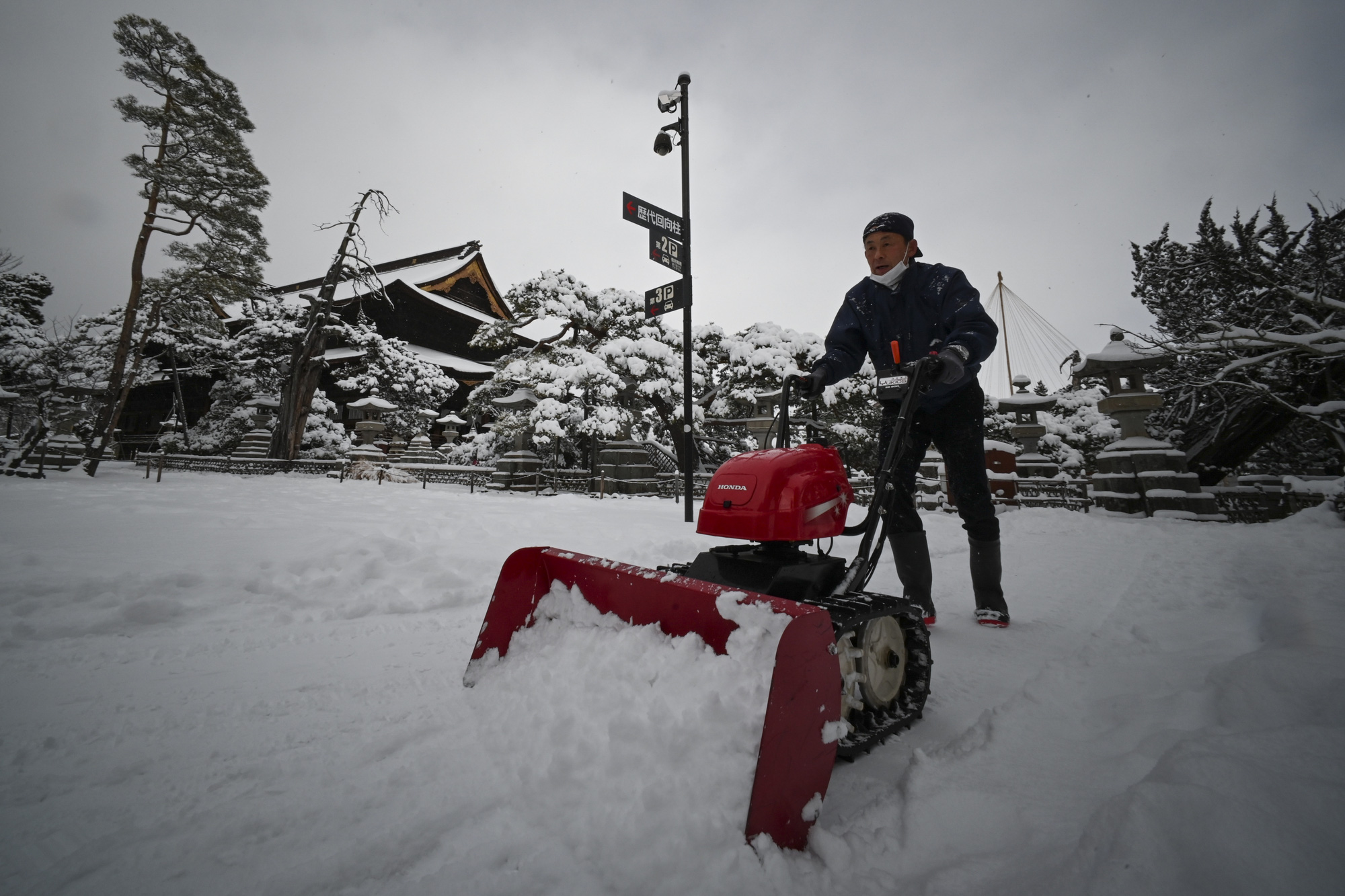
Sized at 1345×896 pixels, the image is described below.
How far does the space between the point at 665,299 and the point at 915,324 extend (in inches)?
180

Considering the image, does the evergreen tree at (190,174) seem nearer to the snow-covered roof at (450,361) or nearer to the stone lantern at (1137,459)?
the snow-covered roof at (450,361)

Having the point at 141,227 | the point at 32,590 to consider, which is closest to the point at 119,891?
the point at 32,590

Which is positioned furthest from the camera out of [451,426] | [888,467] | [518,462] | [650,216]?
[451,426]

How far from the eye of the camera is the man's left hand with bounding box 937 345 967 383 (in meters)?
1.95

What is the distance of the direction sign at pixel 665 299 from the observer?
6.53m

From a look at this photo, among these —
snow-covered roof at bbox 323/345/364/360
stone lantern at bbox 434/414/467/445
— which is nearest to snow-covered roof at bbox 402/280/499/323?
snow-covered roof at bbox 323/345/364/360

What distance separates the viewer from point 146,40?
37.3ft

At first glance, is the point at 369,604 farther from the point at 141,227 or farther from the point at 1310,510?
the point at 141,227

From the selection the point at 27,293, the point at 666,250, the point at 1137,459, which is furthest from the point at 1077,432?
the point at 27,293

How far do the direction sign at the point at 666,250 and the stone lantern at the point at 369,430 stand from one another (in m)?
12.5

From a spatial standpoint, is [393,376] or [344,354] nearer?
[393,376]

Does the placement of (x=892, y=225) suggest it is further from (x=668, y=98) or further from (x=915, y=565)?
(x=668, y=98)

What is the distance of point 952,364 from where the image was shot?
196 centimetres

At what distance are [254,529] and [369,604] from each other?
A: 6.32 feet
